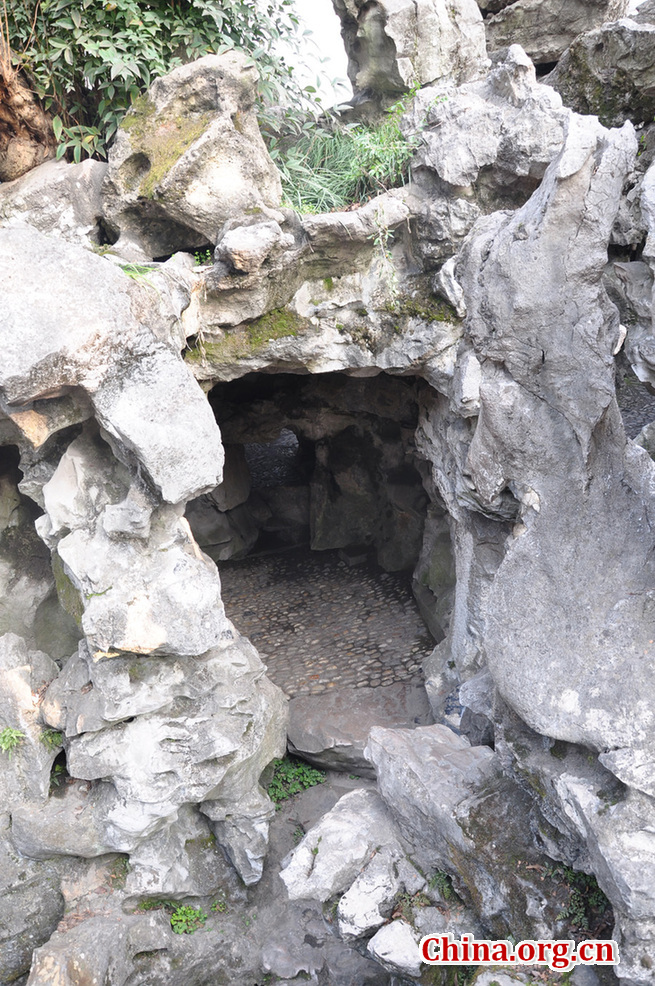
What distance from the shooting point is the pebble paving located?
8.31 m

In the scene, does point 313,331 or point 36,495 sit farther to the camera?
point 313,331

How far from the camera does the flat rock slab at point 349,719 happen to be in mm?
7156

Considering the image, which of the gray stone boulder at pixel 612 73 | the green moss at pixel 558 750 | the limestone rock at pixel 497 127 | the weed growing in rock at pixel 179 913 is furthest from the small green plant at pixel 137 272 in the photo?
the gray stone boulder at pixel 612 73

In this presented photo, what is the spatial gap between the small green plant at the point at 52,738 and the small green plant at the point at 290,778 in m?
2.15

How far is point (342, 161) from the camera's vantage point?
7047 mm

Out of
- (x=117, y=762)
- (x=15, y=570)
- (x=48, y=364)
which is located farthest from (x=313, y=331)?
(x=117, y=762)

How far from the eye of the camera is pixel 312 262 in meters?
6.42

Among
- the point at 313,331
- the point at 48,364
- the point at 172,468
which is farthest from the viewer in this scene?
the point at 313,331

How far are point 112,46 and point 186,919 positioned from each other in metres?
7.66

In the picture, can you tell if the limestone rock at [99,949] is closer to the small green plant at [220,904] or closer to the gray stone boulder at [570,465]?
the small green plant at [220,904]

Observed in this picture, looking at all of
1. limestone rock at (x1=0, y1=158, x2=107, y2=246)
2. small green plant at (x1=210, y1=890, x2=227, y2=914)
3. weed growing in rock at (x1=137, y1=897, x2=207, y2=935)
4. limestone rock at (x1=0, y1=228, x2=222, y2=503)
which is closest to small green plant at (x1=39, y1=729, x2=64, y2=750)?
weed growing in rock at (x1=137, y1=897, x2=207, y2=935)

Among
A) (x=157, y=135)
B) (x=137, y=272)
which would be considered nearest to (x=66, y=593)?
(x=137, y=272)

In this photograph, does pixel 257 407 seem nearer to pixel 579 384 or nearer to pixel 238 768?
pixel 238 768

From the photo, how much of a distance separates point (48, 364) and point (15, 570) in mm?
2823
